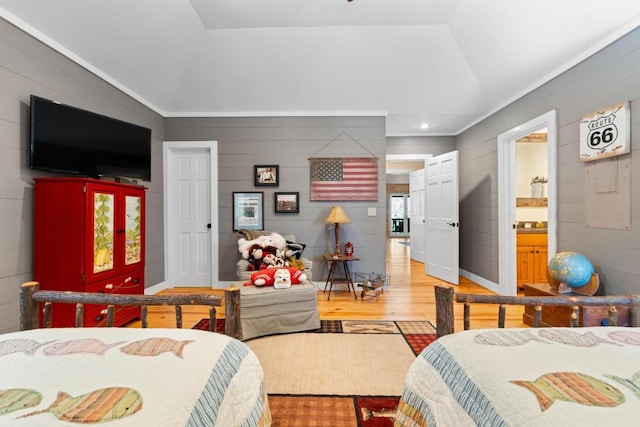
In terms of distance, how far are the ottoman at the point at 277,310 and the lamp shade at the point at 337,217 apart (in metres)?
1.27

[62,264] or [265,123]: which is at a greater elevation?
→ [265,123]

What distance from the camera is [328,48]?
12.1 feet

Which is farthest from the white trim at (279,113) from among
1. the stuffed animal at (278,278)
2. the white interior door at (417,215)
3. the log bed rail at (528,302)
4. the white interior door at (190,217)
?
the log bed rail at (528,302)

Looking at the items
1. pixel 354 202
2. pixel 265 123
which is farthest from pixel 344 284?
pixel 265 123

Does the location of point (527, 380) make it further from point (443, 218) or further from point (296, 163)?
point (443, 218)

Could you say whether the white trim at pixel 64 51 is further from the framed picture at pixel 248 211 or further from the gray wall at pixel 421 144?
the gray wall at pixel 421 144

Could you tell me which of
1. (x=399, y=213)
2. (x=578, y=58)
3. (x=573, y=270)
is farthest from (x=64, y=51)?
(x=399, y=213)

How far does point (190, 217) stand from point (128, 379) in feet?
13.4

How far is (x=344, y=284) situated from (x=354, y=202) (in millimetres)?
1193

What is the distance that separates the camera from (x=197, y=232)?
4.56 metres

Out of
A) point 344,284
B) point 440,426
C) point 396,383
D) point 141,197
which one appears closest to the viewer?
point 440,426

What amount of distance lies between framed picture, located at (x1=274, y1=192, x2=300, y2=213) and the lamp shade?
56 centimetres

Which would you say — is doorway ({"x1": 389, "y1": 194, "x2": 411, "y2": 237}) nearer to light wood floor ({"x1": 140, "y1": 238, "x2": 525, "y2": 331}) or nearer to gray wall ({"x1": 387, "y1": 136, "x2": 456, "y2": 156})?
gray wall ({"x1": 387, "y1": 136, "x2": 456, "y2": 156})

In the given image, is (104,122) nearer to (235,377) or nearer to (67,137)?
(67,137)
